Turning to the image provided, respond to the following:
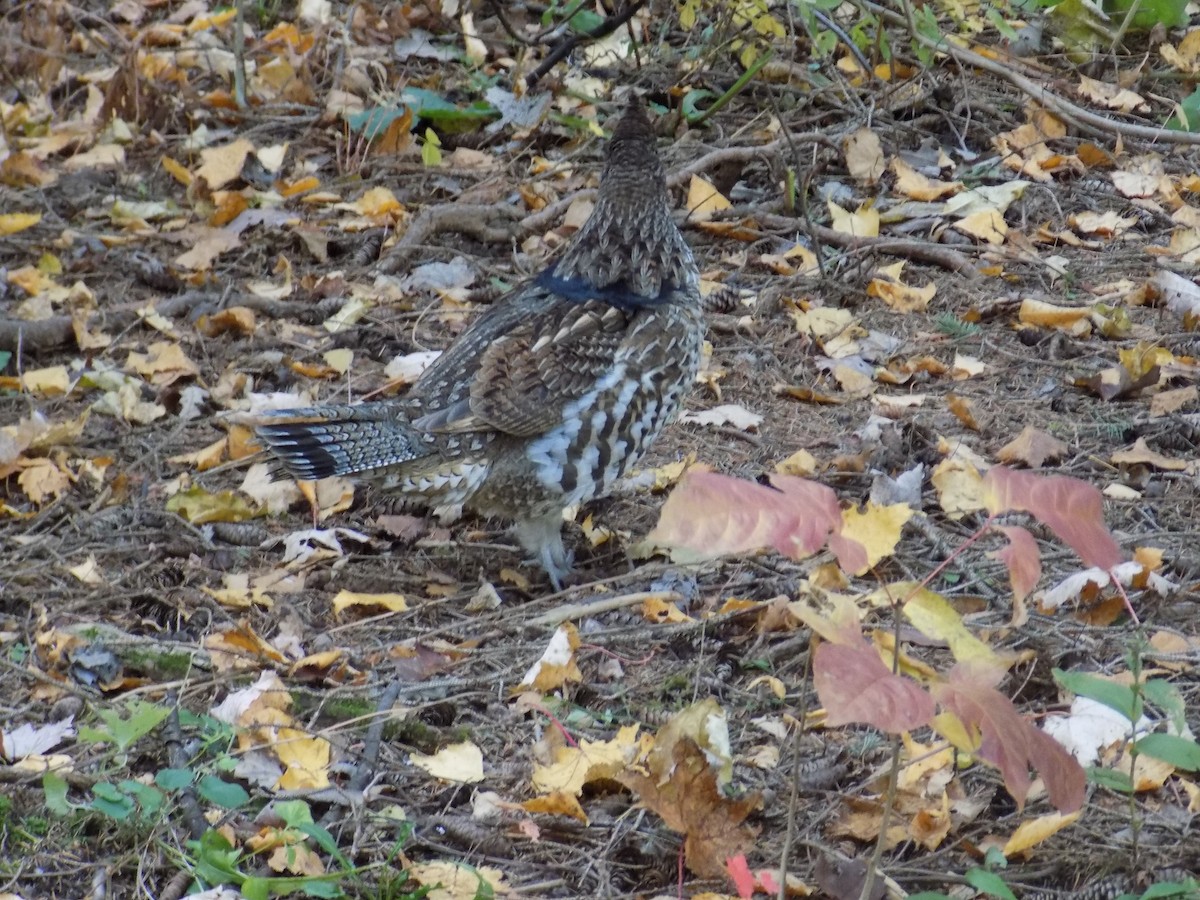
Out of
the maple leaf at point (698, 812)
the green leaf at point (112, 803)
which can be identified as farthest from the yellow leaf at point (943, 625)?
the green leaf at point (112, 803)

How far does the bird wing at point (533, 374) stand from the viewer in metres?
4.75

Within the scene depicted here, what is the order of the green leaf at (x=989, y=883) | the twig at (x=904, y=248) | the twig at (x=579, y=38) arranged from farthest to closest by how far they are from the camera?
the twig at (x=579, y=38), the twig at (x=904, y=248), the green leaf at (x=989, y=883)

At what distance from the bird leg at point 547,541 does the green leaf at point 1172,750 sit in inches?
95.1

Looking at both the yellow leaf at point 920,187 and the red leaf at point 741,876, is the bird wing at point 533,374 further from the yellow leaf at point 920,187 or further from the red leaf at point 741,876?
the yellow leaf at point 920,187

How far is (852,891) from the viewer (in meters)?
3.05

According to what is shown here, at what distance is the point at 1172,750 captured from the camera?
8.96 feet

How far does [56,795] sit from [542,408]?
1.98 m

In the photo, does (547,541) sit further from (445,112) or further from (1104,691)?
(445,112)

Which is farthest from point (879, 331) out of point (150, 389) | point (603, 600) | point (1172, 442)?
point (150, 389)

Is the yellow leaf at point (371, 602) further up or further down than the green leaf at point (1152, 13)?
further down

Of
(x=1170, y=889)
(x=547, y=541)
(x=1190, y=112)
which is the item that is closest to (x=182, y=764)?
(x=547, y=541)

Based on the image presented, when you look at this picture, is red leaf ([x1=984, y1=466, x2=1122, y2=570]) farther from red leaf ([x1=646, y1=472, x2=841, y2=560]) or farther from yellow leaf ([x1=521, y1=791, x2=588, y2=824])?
yellow leaf ([x1=521, y1=791, x2=588, y2=824])

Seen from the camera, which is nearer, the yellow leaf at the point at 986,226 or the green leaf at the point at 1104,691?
the green leaf at the point at 1104,691

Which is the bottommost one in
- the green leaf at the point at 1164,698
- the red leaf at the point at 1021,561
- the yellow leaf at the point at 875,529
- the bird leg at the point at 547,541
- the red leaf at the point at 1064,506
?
the bird leg at the point at 547,541
